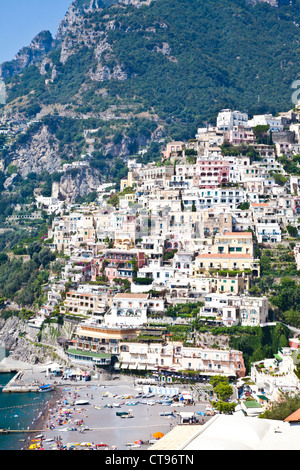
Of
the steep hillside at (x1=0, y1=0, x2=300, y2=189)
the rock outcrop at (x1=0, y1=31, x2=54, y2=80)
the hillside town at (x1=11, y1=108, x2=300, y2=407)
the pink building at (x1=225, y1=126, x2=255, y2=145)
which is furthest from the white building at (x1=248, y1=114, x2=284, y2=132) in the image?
the rock outcrop at (x1=0, y1=31, x2=54, y2=80)

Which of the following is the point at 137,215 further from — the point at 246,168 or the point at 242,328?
the point at 242,328

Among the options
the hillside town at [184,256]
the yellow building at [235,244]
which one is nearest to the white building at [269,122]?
the hillside town at [184,256]

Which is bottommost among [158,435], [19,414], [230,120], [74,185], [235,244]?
[19,414]

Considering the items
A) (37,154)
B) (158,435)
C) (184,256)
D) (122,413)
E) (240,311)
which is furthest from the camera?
(37,154)

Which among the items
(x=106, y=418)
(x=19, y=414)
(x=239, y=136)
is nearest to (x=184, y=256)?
(x=106, y=418)

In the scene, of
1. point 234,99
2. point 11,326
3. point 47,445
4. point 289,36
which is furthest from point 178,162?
point 289,36

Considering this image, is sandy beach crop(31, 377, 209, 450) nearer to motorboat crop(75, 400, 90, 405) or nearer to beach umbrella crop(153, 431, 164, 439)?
motorboat crop(75, 400, 90, 405)

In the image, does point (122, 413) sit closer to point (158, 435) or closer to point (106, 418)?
point (106, 418)
